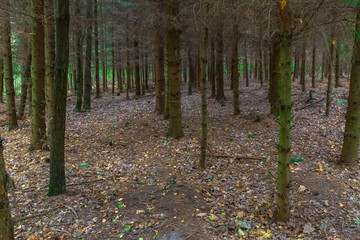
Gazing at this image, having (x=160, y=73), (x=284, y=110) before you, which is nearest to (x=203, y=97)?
(x=284, y=110)

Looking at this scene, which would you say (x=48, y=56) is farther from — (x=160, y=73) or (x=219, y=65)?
(x=219, y=65)

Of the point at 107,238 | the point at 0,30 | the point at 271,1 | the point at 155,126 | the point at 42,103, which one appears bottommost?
the point at 107,238

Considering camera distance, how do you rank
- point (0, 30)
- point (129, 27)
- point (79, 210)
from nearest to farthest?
point (79, 210)
point (0, 30)
point (129, 27)

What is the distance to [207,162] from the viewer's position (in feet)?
22.7

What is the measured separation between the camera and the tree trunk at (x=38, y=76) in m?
7.24

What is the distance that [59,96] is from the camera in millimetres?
4789

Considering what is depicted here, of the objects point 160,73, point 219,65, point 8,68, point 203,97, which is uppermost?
point 219,65

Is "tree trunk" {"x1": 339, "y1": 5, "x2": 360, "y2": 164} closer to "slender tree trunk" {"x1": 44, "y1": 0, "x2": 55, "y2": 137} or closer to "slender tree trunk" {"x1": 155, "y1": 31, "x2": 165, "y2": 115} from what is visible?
"slender tree trunk" {"x1": 155, "y1": 31, "x2": 165, "y2": 115}

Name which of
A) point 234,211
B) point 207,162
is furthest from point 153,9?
point 234,211

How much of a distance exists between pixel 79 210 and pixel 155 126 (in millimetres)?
5463

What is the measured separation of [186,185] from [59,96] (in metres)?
3.06

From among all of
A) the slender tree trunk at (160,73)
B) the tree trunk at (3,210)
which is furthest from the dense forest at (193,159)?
the slender tree trunk at (160,73)

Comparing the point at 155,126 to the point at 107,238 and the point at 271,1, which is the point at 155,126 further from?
the point at 271,1

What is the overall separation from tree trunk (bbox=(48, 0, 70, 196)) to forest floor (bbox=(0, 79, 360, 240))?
37 centimetres
